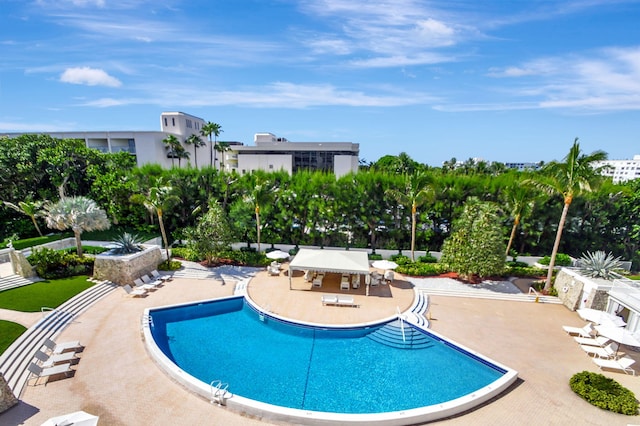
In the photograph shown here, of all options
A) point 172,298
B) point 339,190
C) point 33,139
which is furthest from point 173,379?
point 33,139

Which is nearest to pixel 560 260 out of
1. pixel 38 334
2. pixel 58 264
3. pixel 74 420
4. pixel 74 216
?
pixel 74 420

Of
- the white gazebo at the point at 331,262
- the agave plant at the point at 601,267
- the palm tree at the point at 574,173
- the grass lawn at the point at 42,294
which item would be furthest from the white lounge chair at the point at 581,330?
the grass lawn at the point at 42,294

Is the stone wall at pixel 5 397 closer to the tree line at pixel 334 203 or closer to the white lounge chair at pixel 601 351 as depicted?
the tree line at pixel 334 203

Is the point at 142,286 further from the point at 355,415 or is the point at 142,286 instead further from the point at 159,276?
the point at 355,415

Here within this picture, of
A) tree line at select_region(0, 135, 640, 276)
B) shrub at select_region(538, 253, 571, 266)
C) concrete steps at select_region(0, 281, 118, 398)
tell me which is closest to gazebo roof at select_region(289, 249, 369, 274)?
tree line at select_region(0, 135, 640, 276)

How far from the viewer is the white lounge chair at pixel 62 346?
45.0 feet

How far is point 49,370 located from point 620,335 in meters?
24.4

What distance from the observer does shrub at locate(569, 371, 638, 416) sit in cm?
1120

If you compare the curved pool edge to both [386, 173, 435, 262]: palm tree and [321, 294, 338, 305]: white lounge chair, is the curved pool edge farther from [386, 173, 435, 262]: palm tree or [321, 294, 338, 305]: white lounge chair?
[386, 173, 435, 262]: palm tree

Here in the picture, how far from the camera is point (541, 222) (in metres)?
27.8

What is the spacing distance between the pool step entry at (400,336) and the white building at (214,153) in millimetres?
35739

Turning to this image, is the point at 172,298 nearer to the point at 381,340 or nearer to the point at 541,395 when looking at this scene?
the point at 381,340

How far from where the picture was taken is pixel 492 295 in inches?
833

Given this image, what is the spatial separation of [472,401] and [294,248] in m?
20.1
